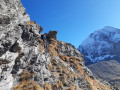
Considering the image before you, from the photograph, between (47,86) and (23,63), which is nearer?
(47,86)

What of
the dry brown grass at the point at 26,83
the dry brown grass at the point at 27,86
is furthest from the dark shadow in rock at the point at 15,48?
the dry brown grass at the point at 27,86

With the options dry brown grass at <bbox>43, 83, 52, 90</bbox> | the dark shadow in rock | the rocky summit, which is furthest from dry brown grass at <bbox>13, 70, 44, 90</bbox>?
the dark shadow in rock

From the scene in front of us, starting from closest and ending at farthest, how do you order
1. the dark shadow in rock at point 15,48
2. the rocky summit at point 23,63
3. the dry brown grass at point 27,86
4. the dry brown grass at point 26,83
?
the rocky summit at point 23,63 → the dry brown grass at point 27,86 → the dry brown grass at point 26,83 → the dark shadow in rock at point 15,48

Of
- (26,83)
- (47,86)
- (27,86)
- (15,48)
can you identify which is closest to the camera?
(27,86)

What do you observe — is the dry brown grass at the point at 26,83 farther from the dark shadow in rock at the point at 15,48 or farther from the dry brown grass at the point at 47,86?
the dark shadow in rock at the point at 15,48

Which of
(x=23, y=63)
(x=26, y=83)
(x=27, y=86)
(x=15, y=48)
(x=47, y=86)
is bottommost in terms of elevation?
(x=47, y=86)

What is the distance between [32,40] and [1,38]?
36.8 ft

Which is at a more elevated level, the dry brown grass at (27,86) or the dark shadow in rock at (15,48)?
the dark shadow in rock at (15,48)

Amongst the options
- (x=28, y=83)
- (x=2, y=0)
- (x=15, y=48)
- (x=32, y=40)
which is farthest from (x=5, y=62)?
(x=2, y=0)

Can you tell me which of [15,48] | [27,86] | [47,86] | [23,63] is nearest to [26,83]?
[27,86]

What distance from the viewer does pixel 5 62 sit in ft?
74.4

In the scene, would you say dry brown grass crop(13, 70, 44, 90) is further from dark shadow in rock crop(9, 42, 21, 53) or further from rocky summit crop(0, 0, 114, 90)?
dark shadow in rock crop(9, 42, 21, 53)

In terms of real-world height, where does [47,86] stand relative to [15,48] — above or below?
below

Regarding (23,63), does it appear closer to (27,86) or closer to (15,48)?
(15,48)
